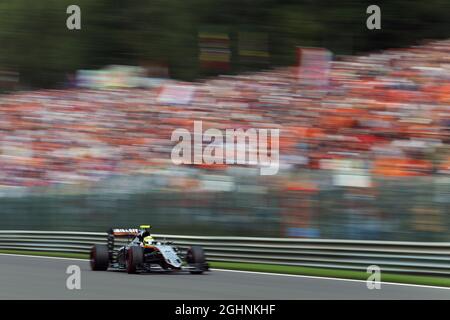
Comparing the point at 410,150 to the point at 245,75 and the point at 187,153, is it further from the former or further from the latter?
the point at 245,75

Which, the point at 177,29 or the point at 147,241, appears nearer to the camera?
the point at 147,241

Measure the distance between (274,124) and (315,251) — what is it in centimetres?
833

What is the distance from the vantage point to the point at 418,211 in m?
13.6

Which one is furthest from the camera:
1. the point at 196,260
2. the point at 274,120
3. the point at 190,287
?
the point at 274,120

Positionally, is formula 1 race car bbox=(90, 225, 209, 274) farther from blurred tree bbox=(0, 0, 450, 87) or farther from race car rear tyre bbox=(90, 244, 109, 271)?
blurred tree bbox=(0, 0, 450, 87)

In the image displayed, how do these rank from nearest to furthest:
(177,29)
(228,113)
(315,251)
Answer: (315,251), (228,113), (177,29)

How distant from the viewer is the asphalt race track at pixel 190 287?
34.9ft

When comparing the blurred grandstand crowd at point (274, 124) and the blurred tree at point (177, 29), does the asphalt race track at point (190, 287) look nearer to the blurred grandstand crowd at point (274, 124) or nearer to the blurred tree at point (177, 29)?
the blurred grandstand crowd at point (274, 124)

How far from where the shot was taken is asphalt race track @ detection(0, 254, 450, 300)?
10.6 m

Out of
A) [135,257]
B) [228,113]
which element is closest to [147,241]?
[135,257]

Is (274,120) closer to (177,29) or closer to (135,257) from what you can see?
(135,257)

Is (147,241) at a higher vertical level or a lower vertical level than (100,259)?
higher

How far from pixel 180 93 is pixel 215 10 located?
16.6ft

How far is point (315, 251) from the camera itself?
15016mm
